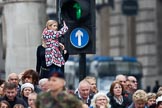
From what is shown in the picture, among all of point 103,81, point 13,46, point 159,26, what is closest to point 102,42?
point 159,26

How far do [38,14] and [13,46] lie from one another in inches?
35.7

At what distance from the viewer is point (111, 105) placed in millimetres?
15273

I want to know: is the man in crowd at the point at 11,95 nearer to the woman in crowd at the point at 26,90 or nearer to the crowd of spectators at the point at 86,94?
the crowd of spectators at the point at 86,94

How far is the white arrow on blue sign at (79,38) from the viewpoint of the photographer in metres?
14.8

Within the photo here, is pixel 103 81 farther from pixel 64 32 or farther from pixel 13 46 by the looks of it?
pixel 64 32

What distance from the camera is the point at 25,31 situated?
840 inches

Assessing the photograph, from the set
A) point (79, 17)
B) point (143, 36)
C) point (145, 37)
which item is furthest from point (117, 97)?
point (143, 36)

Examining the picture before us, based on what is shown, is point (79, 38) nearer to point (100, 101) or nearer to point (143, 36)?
point (100, 101)

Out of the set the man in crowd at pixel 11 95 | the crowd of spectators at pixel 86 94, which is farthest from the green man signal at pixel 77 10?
the man in crowd at pixel 11 95

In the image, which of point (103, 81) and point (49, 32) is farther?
point (103, 81)

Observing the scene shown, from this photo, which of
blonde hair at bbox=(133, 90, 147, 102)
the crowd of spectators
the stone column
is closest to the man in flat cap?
the crowd of spectators

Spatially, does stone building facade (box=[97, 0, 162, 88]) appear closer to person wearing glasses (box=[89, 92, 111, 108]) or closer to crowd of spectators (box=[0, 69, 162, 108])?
crowd of spectators (box=[0, 69, 162, 108])

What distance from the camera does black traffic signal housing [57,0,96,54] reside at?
14.8 m

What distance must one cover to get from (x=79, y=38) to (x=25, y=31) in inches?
263
